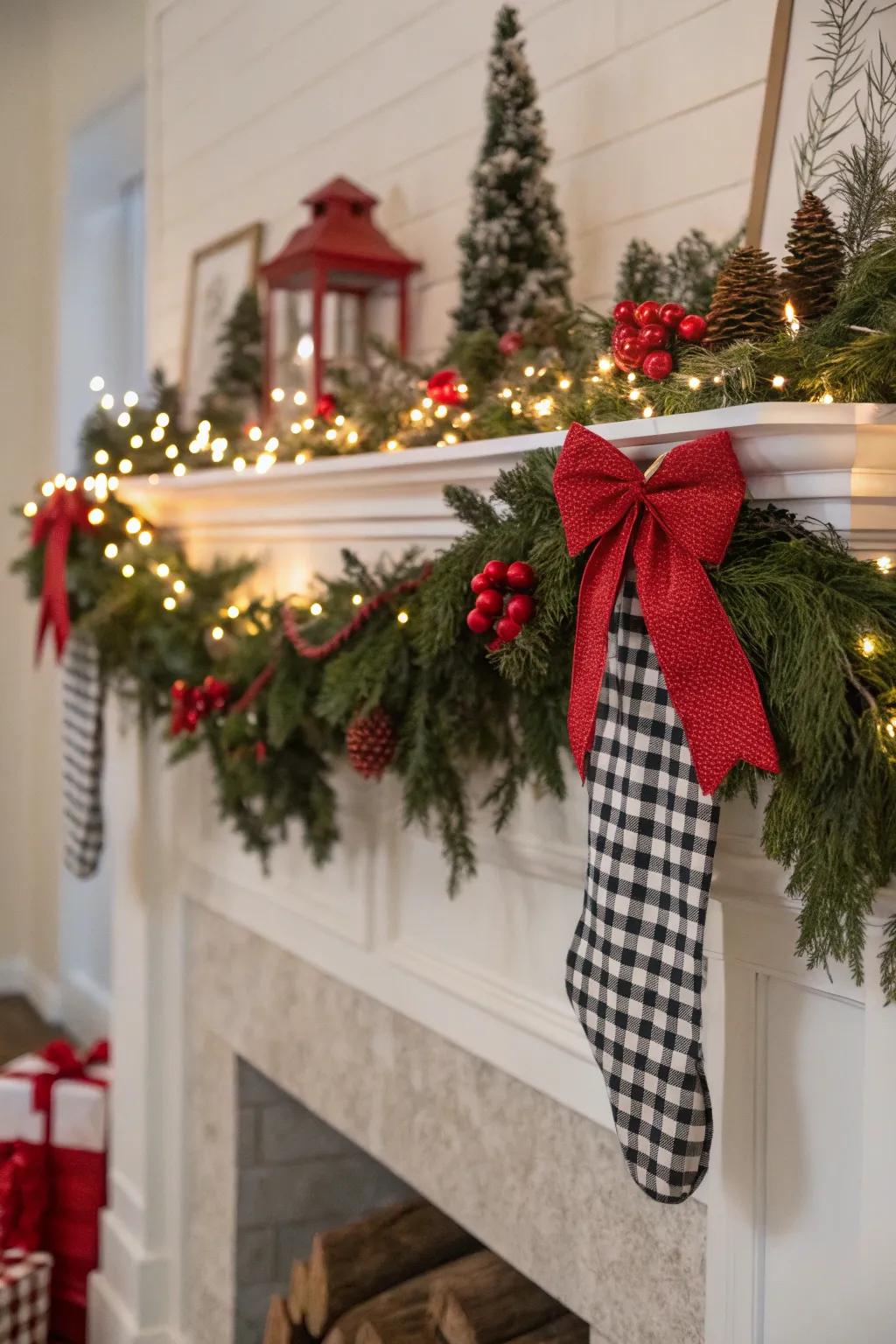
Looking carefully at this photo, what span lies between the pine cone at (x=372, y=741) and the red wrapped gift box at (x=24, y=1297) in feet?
5.40

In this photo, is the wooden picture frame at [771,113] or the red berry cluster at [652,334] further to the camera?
the wooden picture frame at [771,113]

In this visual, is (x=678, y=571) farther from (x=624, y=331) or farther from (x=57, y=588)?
(x=57, y=588)

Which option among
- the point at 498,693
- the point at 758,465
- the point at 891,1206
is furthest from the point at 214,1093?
the point at 758,465

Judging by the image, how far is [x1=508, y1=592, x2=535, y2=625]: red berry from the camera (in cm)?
113

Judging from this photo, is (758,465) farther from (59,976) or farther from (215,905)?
(59,976)

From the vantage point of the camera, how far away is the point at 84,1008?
4105 mm

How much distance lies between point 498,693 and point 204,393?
1.44 m

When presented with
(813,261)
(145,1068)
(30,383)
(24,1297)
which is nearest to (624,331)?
(813,261)

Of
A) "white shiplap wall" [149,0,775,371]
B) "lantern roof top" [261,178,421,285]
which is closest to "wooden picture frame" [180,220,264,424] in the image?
"white shiplap wall" [149,0,775,371]

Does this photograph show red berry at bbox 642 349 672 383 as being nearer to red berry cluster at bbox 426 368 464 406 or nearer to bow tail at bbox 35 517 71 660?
red berry cluster at bbox 426 368 464 406

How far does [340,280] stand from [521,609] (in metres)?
1.11

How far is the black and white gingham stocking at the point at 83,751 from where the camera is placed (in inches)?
95.1

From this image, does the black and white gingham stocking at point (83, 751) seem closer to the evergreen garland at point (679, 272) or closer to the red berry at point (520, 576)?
the evergreen garland at point (679, 272)

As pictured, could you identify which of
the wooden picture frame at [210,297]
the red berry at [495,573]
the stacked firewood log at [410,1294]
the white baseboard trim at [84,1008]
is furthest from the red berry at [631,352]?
the white baseboard trim at [84,1008]
